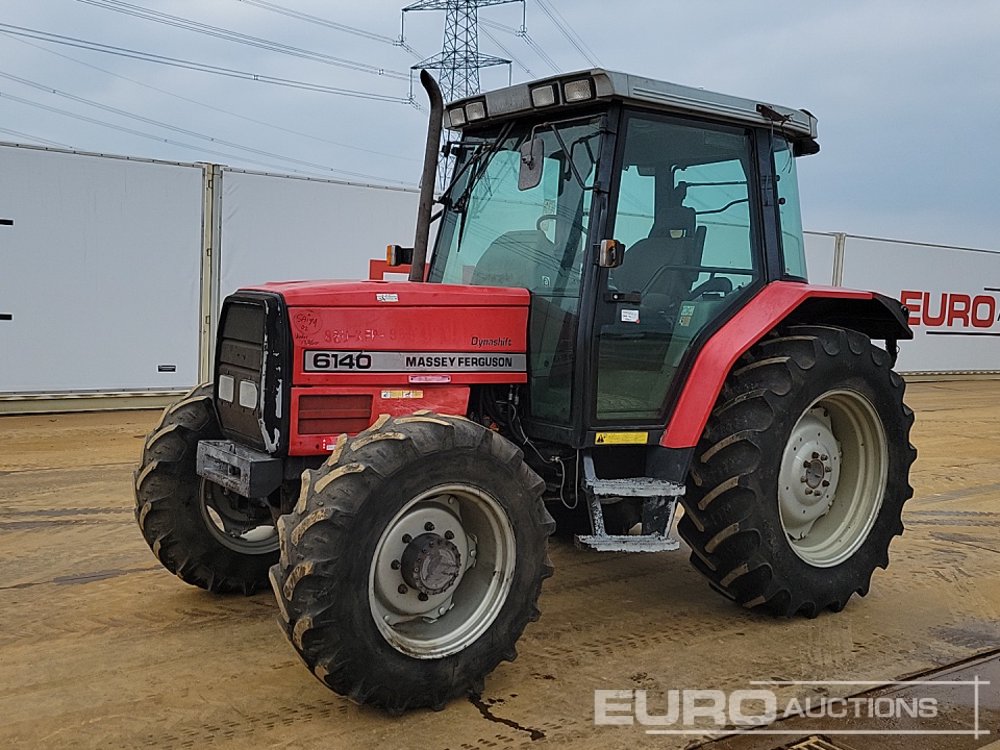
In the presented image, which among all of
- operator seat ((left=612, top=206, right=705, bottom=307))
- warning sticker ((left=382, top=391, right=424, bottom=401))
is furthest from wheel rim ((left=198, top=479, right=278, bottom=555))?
operator seat ((left=612, top=206, right=705, bottom=307))

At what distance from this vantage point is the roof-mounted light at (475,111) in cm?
A: 483

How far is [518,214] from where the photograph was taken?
187 inches

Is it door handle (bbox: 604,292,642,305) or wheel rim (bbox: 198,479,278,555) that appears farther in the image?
wheel rim (bbox: 198,479,278,555)

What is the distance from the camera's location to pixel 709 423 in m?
4.69

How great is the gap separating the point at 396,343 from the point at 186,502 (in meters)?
1.30

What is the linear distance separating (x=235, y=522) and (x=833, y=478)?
114 inches

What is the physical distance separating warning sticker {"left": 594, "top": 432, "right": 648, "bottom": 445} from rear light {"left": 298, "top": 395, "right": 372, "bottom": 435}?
1.01 meters

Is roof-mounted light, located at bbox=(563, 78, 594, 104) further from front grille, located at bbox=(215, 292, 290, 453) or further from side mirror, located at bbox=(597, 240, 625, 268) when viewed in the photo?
front grille, located at bbox=(215, 292, 290, 453)

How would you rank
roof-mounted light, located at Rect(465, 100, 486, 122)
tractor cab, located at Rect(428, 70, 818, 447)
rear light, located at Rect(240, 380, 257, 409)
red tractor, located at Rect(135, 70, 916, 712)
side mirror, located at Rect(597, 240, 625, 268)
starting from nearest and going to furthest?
1. red tractor, located at Rect(135, 70, 916, 712)
2. rear light, located at Rect(240, 380, 257, 409)
3. side mirror, located at Rect(597, 240, 625, 268)
4. tractor cab, located at Rect(428, 70, 818, 447)
5. roof-mounted light, located at Rect(465, 100, 486, 122)

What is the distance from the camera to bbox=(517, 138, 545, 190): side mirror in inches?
169

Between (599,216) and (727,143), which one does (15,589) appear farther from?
(727,143)

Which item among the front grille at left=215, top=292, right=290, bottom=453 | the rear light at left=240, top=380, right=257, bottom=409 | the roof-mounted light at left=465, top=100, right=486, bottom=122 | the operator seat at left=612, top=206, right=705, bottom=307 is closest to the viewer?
the front grille at left=215, top=292, right=290, bottom=453

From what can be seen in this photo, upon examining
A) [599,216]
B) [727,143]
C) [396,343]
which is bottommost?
[396,343]

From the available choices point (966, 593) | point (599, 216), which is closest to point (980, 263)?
point (966, 593)
